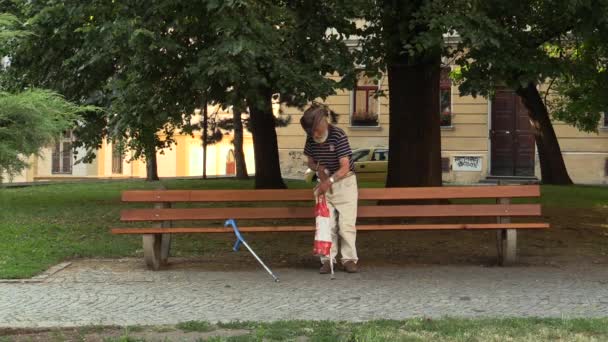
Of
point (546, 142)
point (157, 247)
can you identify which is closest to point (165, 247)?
point (157, 247)

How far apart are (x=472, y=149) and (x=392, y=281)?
72.3 feet

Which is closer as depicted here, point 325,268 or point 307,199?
point 325,268

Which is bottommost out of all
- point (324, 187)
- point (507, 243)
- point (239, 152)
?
point (507, 243)

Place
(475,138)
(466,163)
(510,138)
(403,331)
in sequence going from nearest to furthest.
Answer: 1. (403,331)
2. (466,163)
3. (475,138)
4. (510,138)

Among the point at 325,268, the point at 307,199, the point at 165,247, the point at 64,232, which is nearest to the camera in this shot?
the point at 325,268

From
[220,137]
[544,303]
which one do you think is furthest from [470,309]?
[220,137]

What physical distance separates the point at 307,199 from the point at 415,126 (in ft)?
12.6

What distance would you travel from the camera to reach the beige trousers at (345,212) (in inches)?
321

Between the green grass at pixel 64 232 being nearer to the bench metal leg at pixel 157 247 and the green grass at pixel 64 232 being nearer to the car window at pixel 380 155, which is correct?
the bench metal leg at pixel 157 247

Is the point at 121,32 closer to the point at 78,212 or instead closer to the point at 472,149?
the point at 78,212

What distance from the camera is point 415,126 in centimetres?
1178

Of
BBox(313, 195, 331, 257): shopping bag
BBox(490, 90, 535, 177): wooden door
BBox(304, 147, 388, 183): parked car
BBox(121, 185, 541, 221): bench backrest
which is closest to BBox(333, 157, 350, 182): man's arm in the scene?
BBox(313, 195, 331, 257): shopping bag

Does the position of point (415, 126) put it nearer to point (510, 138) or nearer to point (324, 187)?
point (324, 187)

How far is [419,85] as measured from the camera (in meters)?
11.7
